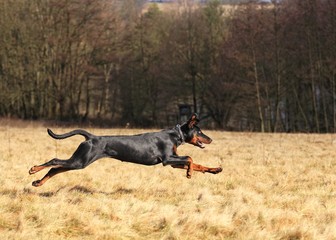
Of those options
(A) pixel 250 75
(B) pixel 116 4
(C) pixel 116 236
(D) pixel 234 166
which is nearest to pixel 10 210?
(C) pixel 116 236

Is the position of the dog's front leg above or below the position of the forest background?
below

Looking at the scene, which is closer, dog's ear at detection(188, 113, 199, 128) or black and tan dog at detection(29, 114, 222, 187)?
black and tan dog at detection(29, 114, 222, 187)

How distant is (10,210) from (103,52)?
3254 cm

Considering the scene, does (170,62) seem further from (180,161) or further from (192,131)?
(180,161)

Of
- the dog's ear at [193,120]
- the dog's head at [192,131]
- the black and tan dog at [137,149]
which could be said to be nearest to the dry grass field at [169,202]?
the black and tan dog at [137,149]

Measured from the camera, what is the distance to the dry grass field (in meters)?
4.84

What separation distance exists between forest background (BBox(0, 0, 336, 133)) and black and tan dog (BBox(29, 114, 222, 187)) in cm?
2375

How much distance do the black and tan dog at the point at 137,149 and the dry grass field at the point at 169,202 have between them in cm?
45

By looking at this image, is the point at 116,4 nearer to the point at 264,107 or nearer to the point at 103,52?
the point at 103,52

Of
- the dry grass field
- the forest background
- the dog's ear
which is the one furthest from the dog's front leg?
the forest background

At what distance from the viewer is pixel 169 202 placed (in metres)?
6.51

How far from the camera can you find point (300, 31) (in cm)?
3077

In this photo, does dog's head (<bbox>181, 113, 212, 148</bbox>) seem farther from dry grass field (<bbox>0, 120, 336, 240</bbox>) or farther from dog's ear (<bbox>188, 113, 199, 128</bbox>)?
dry grass field (<bbox>0, 120, 336, 240</bbox>)

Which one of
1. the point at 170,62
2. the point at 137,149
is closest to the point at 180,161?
the point at 137,149
